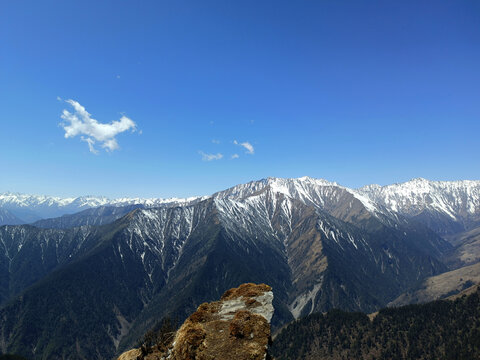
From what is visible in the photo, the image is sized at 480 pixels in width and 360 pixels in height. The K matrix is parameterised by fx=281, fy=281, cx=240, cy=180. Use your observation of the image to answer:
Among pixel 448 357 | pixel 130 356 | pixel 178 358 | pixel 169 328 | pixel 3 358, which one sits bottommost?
pixel 448 357

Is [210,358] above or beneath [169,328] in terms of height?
above

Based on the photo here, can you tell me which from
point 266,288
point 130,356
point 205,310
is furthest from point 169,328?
point 266,288

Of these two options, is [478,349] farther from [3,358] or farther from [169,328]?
[3,358]

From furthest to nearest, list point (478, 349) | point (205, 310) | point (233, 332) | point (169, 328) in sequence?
point (478, 349), point (169, 328), point (205, 310), point (233, 332)

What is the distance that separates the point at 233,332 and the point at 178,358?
225 inches

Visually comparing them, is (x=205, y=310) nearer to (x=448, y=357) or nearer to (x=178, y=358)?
(x=178, y=358)

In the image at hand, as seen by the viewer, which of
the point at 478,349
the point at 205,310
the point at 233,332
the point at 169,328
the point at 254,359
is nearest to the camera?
the point at 254,359

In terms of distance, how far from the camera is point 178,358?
27062mm

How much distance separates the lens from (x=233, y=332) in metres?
28.5

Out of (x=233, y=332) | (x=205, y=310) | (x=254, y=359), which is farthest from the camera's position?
(x=205, y=310)

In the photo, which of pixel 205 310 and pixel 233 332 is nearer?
pixel 233 332

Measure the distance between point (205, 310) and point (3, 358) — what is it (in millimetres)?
250337

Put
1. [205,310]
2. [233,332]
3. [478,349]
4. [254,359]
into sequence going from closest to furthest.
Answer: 1. [254,359]
2. [233,332]
3. [205,310]
4. [478,349]

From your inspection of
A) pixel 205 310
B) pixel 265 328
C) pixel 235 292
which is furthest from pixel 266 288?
pixel 265 328
